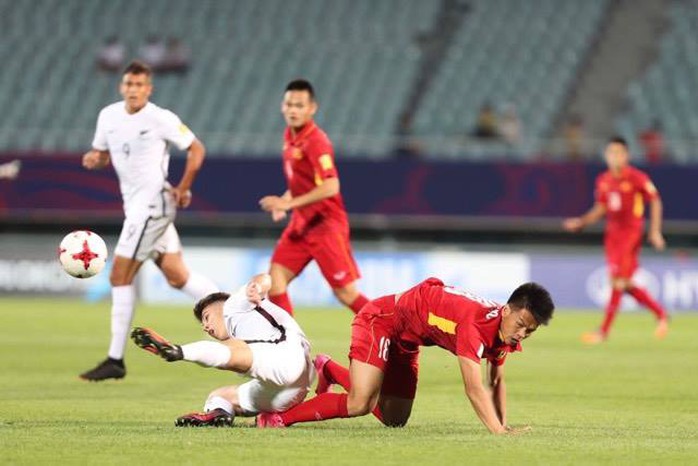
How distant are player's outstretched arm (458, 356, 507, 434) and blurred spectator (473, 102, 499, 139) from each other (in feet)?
56.4

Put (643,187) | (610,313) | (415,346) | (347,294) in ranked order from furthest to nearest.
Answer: (643,187) → (610,313) → (347,294) → (415,346)

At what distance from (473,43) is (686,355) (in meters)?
13.1

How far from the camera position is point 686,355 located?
15578 millimetres

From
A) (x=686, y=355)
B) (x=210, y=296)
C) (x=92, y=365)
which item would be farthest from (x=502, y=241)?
(x=210, y=296)

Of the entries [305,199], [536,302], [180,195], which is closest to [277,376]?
[536,302]

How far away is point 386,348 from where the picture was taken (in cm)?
862

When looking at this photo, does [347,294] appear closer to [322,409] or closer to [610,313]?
[322,409]

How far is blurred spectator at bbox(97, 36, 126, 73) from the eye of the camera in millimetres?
27641

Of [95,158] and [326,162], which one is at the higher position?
[326,162]

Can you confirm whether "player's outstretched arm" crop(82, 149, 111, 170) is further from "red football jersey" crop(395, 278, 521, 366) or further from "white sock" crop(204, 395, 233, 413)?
"red football jersey" crop(395, 278, 521, 366)

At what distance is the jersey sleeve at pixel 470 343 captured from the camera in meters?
8.01

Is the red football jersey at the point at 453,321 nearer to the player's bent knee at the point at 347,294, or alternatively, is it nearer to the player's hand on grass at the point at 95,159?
the player's bent knee at the point at 347,294

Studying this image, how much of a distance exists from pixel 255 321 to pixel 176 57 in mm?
19858

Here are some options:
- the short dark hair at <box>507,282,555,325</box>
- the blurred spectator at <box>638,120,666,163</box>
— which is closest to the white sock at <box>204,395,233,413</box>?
the short dark hair at <box>507,282,555,325</box>
